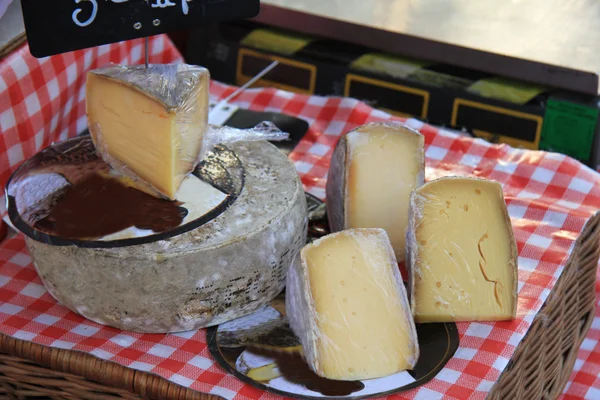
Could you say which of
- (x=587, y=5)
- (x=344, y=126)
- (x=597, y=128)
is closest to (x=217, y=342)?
(x=344, y=126)

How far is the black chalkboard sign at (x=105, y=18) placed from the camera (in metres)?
1.03

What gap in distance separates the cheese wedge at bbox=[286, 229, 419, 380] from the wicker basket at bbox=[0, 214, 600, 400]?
143 millimetres

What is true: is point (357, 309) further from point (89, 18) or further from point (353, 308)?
point (89, 18)

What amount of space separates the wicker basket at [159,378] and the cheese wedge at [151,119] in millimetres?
265

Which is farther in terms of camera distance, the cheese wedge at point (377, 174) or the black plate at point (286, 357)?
the cheese wedge at point (377, 174)

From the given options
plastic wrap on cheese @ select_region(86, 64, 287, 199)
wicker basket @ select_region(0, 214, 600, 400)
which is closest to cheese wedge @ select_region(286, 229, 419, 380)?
wicker basket @ select_region(0, 214, 600, 400)

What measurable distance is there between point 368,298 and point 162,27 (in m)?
0.48

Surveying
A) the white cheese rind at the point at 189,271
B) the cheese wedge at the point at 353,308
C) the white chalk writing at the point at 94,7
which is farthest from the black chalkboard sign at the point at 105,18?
the cheese wedge at the point at 353,308

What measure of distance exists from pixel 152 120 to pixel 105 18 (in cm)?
15

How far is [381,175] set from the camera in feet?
4.04

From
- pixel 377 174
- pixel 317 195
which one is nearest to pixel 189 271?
pixel 377 174

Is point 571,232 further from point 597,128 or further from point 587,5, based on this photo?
point 587,5

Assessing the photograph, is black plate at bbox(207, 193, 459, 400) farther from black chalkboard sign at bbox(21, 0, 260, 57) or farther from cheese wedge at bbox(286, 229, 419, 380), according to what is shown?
black chalkboard sign at bbox(21, 0, 260, 57)

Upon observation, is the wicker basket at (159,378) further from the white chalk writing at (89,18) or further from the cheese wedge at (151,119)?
the white chalk writing at (89,18)
